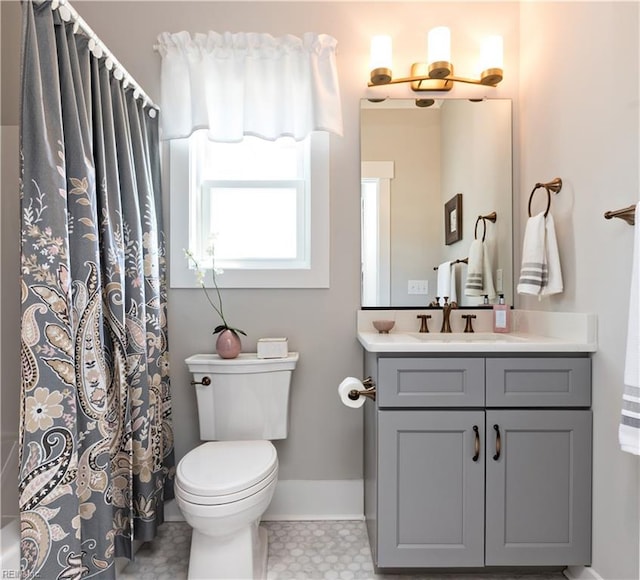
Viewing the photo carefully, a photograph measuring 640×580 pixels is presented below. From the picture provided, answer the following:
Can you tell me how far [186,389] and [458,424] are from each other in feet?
4.18

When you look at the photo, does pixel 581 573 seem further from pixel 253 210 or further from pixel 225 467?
pixel 253 210

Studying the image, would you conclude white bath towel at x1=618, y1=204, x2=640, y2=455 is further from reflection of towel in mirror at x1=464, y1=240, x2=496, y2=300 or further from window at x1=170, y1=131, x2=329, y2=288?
window at x1=170, y1=131, x2=329, y2=288

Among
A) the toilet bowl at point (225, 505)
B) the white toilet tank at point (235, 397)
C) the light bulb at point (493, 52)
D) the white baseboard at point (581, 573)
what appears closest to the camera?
the toilet bowl at point (225, 505)

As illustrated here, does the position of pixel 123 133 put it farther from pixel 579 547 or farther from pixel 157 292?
pixel 579 547

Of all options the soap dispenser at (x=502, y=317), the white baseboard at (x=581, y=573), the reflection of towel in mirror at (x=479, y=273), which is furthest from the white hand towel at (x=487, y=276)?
the white baseboard at (x=581, y=573)

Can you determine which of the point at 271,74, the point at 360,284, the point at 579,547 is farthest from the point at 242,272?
the point at 579,547

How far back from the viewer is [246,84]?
208 centimetres

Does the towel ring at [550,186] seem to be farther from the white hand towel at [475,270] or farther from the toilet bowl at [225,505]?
the toilet bowl at [225,505]

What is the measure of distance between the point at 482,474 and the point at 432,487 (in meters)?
0.18

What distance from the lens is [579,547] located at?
5.32ft

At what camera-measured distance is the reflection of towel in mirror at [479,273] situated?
7.22 ft

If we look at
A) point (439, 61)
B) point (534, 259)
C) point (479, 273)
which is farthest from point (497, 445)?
point (439, 61)

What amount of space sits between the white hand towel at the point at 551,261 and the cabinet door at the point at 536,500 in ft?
1.57

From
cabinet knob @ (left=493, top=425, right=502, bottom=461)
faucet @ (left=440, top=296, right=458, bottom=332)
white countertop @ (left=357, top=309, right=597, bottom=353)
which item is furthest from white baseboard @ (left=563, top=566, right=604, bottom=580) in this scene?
faucet @ (left=440, top=296, right=458, bottom=332)
